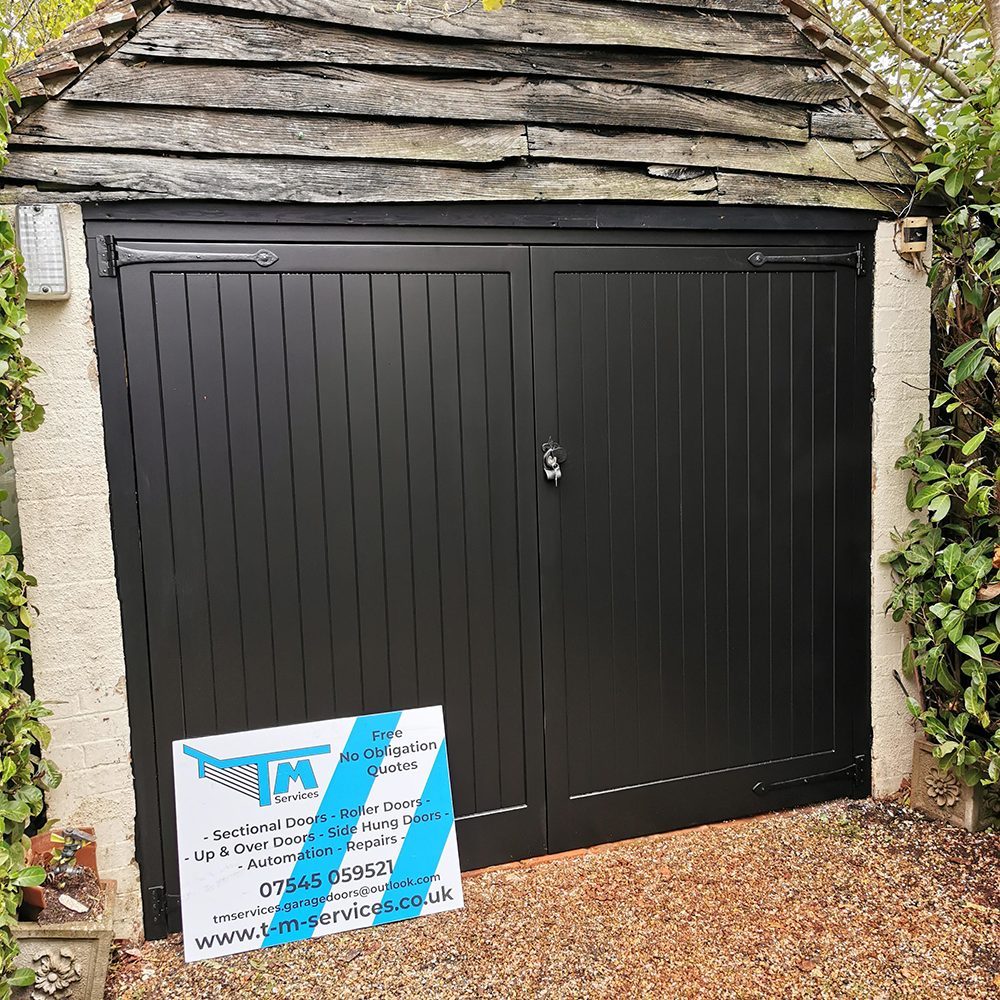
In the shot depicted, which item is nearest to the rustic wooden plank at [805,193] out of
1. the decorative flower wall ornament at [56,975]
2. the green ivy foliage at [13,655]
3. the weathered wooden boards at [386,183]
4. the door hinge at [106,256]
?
the weathered wooden boards at [386,183]

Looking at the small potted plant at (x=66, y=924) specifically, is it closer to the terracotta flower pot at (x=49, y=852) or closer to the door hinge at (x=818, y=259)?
the terracotta flower pot at (x=49, y=852)

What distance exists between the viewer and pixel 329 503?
106 inches

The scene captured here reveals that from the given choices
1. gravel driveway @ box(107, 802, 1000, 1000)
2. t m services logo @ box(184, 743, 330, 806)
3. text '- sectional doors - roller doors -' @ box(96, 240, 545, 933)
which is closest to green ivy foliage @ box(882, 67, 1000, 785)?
gravel driveway @ box(107, 802, 1000, 1000)

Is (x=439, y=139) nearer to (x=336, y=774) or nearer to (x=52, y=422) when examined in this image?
(x=52, y=422)

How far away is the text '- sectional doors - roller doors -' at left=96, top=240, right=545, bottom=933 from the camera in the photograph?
99.0 inches

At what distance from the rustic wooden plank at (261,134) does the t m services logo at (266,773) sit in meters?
1.83

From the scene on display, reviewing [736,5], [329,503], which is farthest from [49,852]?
[736,5]

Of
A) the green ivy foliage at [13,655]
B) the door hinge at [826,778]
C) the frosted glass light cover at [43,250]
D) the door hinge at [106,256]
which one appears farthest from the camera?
the door hinge at [826,778]

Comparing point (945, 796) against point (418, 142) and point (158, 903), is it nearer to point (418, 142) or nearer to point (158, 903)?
point (158, 903)

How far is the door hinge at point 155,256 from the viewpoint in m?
2.40

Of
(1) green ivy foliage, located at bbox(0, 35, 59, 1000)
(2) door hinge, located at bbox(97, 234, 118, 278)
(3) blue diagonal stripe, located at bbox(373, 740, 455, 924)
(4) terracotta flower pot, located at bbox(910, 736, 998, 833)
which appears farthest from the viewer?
(4) terracotta flower pot, located at bbox(910, 736, 998, 833)

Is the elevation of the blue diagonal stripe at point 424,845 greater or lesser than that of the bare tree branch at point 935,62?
lesser

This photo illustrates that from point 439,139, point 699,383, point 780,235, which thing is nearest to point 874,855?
point 699,383

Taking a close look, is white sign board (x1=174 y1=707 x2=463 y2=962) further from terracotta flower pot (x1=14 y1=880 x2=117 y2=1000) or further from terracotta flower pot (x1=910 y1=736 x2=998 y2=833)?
terracotta flower pot (x1=910 y1=736 x2=998 y2=833)
